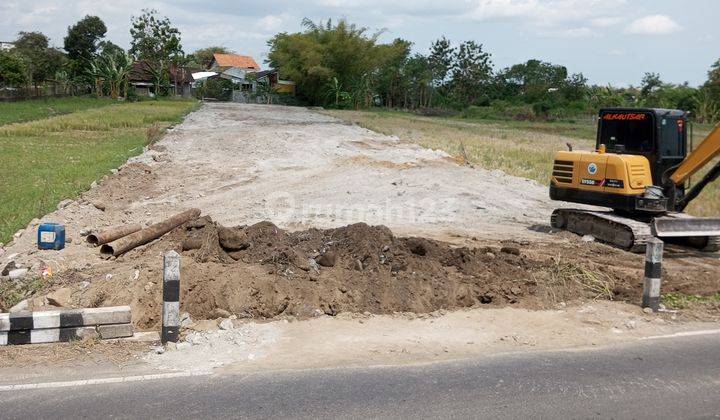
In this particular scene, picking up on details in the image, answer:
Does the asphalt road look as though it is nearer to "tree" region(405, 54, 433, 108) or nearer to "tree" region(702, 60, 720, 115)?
"tree" region(702, 60, 720, 115)

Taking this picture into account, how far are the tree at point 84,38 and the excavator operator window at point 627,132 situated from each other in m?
85.7

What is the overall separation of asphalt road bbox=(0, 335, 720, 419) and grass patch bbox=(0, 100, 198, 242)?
7665 mm

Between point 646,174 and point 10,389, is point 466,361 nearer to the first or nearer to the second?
point 10,389

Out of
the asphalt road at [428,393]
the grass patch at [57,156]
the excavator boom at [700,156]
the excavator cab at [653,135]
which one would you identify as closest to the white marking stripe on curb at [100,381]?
the asphalt road at [428,393]

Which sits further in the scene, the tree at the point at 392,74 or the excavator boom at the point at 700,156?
the tree at the point at 392,74

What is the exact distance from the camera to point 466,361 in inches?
281

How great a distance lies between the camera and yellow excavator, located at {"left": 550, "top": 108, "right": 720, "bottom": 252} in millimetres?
12000

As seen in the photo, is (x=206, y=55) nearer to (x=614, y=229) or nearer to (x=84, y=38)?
(x=84, y=38)

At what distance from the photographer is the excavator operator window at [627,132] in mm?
12438

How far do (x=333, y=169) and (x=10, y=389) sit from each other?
16146 mm

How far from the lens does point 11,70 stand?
66.8 metres

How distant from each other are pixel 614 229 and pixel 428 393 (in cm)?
775

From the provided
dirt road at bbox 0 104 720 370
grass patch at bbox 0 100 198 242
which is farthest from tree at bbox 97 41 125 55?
dirt road at bbox 0 104 720 370

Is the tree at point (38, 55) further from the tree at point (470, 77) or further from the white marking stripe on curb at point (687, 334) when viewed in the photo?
the white marking stripe on curb at point (687, 334)
